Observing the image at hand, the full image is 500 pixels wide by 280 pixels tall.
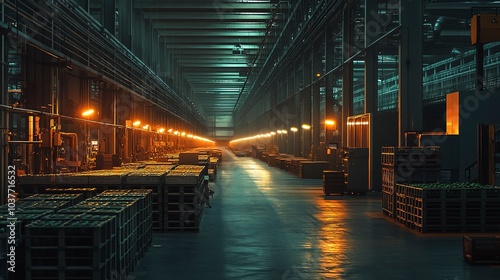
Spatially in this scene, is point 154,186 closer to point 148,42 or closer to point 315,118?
point 315,118

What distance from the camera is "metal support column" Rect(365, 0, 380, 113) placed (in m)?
23.4

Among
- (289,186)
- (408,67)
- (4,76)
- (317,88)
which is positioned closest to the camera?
(4,76)

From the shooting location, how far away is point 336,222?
1461 cm

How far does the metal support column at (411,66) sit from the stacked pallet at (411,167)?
152 inches

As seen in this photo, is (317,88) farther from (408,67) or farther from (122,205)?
(122,205)

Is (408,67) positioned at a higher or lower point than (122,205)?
higher

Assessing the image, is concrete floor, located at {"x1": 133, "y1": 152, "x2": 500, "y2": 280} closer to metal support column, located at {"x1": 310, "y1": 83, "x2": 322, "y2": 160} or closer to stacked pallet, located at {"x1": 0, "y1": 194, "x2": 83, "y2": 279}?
stacked pallet, located at {"x1": 0, "y1": 194, "x2": 83, "y2": 279}

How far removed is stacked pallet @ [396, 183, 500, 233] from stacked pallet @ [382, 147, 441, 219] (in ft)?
7.02

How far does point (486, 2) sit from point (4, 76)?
24.6 metres

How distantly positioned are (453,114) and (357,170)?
212 inches

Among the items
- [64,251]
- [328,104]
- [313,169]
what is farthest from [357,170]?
[64,251]

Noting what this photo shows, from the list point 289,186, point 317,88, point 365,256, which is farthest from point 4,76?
point 317,88

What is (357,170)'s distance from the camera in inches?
865

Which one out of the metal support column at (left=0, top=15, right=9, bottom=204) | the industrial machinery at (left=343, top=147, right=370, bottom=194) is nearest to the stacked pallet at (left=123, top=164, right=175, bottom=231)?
the metal support column at (left=0, top=15, right=9, bottom=204)
